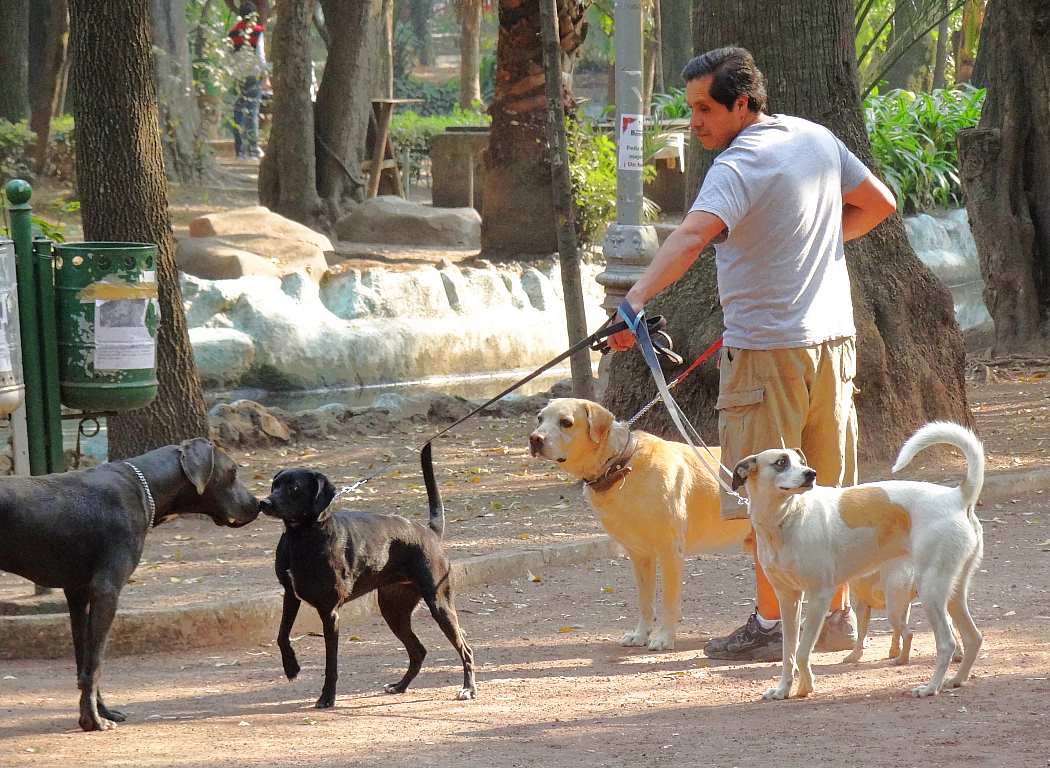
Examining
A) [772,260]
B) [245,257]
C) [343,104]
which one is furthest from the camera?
[343,104]

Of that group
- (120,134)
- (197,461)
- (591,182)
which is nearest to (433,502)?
(197,461)

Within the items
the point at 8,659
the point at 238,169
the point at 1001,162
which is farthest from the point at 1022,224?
the point at 238,169

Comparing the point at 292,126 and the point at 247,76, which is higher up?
the point at 247,76

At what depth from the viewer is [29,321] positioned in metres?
6.95

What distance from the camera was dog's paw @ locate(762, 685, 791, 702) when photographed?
552 cm

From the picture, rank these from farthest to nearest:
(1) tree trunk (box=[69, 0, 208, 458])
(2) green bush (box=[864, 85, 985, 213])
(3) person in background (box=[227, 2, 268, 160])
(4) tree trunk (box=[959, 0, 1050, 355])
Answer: (3) person in background (box=[227, 2, 268, 160]) → (2) green bush (box=[864, 85, 985, 213]) → (4) tree trunk (box=[959, 0, 1050, 355]) → (1) tree trunk (box=[69, 0, 208, 458])

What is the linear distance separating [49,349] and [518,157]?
522 inches

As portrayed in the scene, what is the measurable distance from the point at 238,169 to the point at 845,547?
→ 29.2m

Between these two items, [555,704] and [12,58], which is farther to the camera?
[12,58]

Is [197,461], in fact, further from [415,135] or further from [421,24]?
[421,24]

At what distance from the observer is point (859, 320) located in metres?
9.95

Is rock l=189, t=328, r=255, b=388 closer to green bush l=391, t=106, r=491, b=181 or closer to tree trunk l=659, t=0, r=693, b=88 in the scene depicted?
green bush l=391, t=106, r=491, b=181

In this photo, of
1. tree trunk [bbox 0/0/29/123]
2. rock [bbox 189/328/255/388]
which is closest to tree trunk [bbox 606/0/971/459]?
rock [bbox 189/328/255/388]

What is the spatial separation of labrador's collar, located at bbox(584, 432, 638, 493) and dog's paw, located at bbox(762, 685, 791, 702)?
4.14 feet
